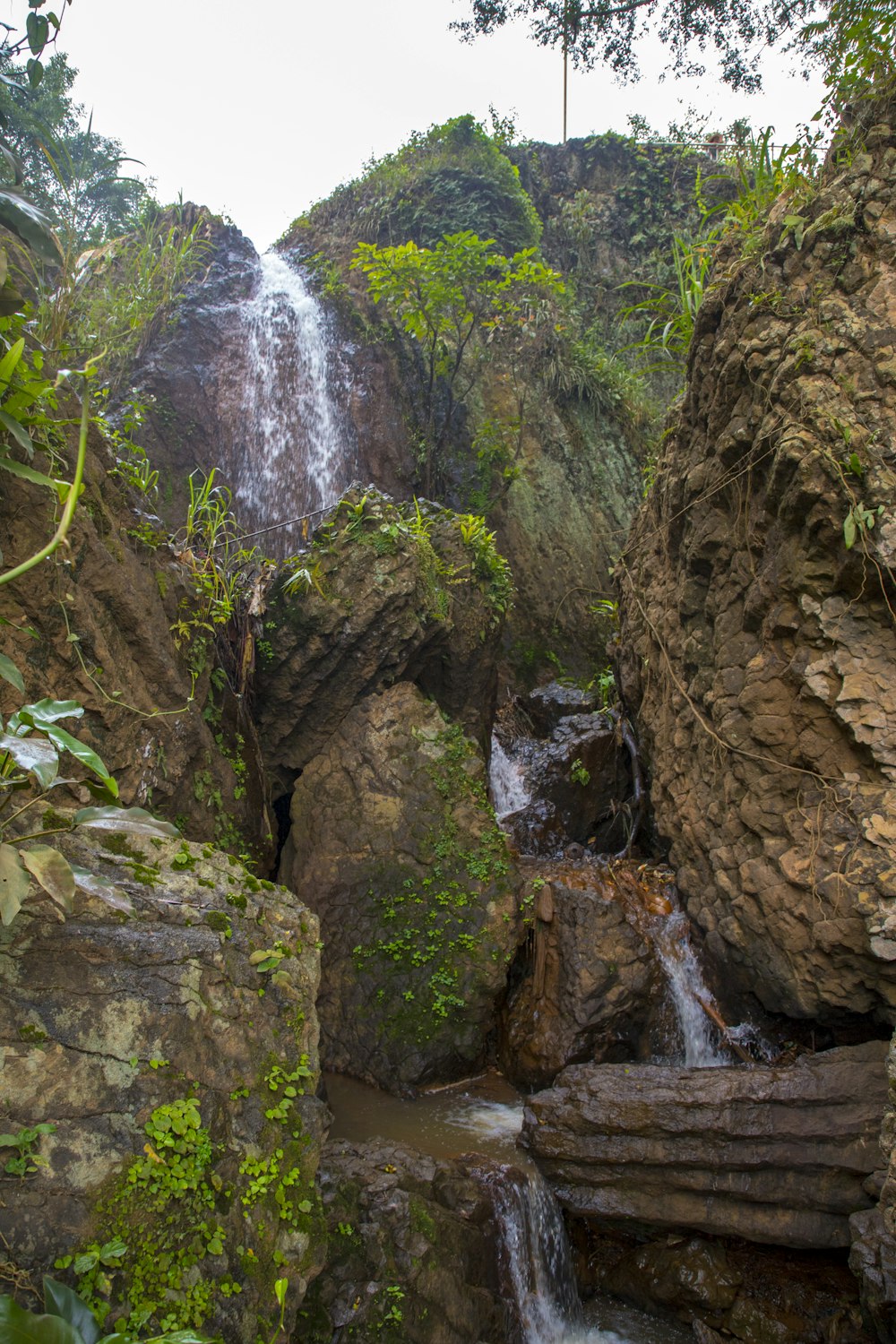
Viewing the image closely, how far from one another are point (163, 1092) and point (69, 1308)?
24.7 inches

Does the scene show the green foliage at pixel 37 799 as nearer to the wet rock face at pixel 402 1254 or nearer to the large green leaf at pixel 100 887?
the large green leaf at pixel 100 887

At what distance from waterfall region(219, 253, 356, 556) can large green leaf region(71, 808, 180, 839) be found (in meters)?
7.45

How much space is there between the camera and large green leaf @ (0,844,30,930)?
81.3 inches

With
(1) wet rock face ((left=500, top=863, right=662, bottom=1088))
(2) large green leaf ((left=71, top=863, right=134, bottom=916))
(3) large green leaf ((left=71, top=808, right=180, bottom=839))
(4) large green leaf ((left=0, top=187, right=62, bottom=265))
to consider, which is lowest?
(1) wet rock face ((left=500, top=863, right=662, bottom=1088))

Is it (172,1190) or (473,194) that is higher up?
(473,194)

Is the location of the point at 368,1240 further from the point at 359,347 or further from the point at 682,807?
the point at 359,347

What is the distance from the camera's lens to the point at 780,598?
15.8 feet

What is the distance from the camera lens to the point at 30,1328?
1745 mm

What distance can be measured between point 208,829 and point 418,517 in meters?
3.26

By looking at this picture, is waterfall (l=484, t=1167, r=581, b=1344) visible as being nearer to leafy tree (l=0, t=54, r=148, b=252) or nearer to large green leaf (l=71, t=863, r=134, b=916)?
large green leaf (l=71, t=863, r=134, b=916)

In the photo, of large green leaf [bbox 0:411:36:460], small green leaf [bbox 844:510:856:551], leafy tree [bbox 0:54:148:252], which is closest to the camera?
large green leaf [bbox 0:411:36:460]

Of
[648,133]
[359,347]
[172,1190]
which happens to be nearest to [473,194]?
[359,347]

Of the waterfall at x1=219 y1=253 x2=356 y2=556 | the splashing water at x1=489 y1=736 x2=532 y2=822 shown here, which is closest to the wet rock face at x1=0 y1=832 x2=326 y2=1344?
the splashing water at x1=489 y1=736 x2=532 y2=822

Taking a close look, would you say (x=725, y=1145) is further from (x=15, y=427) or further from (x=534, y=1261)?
(x=15, y=427)
